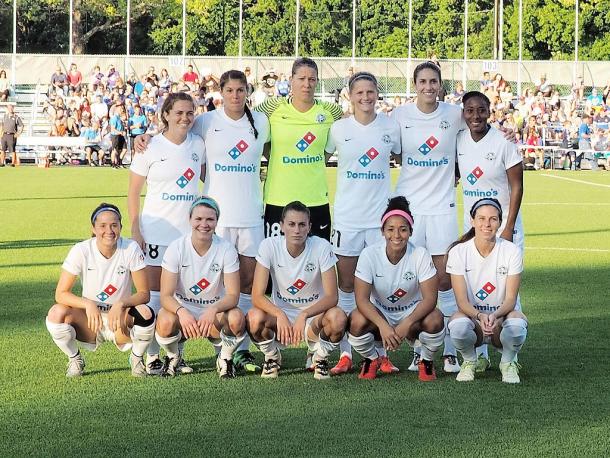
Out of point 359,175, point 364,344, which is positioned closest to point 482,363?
point 364,344

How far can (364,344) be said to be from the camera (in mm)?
8273

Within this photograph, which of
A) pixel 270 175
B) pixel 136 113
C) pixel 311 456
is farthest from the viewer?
pixel 136 113

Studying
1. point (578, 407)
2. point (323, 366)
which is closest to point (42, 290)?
point (323, 366)

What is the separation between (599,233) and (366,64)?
2838cm

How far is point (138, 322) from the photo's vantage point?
324 inches

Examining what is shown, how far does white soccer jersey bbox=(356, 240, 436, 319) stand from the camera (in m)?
8.30

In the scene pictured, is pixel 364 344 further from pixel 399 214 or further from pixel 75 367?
pixel 75 367

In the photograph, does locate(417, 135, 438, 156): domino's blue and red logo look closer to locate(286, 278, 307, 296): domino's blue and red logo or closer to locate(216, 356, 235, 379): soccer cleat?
locate(286, 278, 307, 296): domino's blue and red logo

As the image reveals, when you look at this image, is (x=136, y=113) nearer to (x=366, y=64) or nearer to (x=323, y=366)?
(x=366, y=64)

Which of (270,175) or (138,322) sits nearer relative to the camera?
(138,322)

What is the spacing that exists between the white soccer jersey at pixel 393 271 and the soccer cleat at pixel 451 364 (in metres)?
0.63

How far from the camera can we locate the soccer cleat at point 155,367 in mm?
8398

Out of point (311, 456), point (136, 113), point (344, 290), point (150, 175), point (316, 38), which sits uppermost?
point (316, 38)

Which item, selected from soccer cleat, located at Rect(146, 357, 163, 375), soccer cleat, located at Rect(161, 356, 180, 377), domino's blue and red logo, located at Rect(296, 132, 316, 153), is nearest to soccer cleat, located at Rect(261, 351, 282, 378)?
soccer cleat, located at Rect(161, 356, 180, 377)
